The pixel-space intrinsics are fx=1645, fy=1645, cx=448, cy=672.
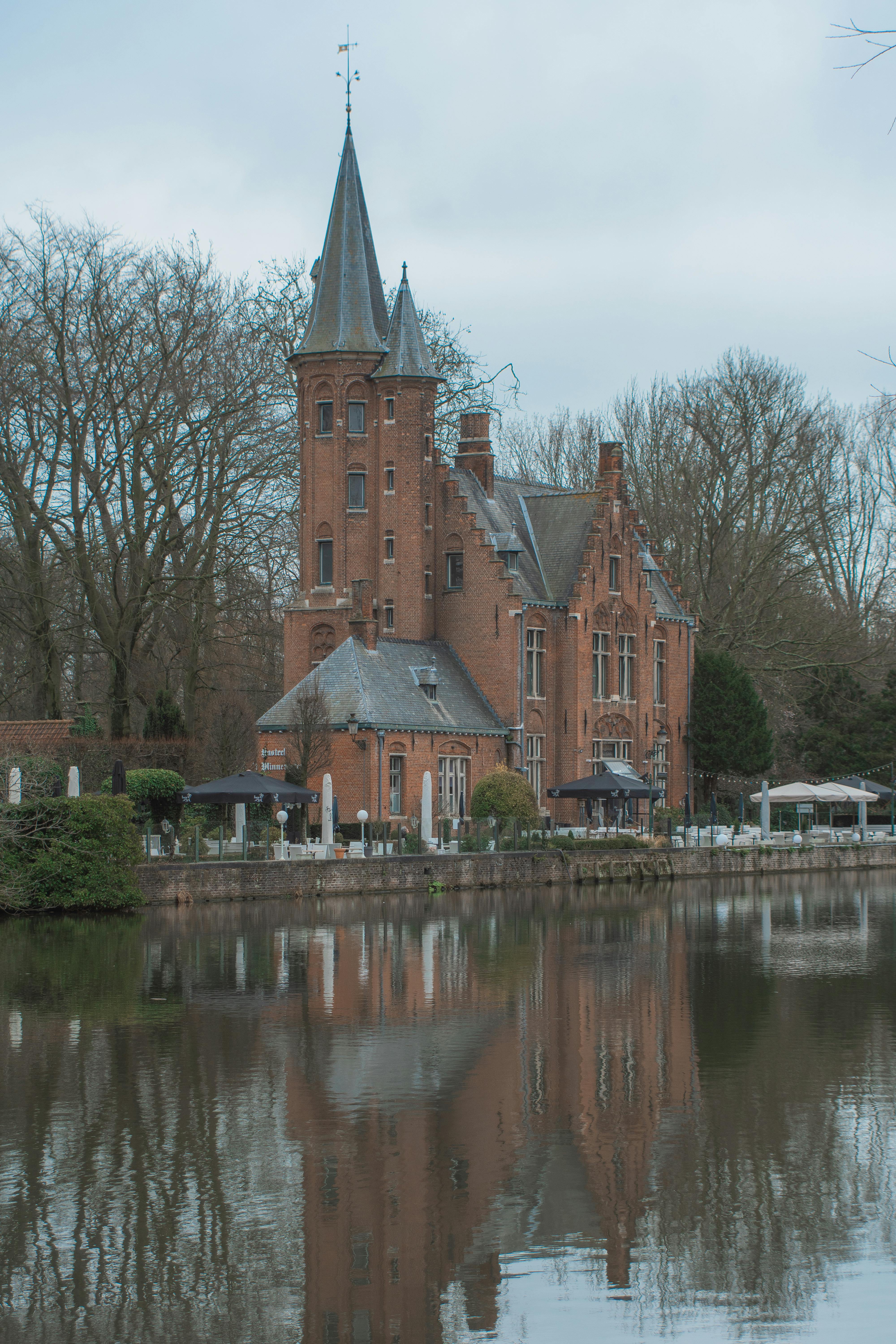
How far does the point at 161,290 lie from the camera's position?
142ft

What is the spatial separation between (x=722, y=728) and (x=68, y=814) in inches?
1152

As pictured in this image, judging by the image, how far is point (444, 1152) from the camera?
12.3 m

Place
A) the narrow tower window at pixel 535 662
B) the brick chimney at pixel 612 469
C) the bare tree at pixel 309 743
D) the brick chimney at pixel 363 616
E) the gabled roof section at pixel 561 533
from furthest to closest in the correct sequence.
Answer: the brick chimney at pixel 612 469 → the gabled roof section at pixel 561 533 → the narrow tower window at pixel 535 662 → the brick chimney at pixel 363 616 → the bare tree at pixel 309 743

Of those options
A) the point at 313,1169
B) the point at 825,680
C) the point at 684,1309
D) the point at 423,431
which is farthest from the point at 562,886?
the point at 684,1309

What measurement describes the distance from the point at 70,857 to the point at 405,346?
923 inches

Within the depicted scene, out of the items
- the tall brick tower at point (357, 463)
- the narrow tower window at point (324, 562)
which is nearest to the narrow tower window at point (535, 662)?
the tall brick tower at point (357, 463)

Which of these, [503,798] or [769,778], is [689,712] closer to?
[769,778]

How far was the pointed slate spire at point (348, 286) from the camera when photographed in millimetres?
48531

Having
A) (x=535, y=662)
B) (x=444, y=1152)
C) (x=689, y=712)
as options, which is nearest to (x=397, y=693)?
(x=535, y=662)

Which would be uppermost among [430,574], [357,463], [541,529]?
[357,463]

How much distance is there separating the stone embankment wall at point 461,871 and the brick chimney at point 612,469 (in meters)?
12.8

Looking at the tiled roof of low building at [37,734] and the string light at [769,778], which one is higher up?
the tiled roof of low building at [37,734]

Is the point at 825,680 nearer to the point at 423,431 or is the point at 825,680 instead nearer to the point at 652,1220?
the point at 423,431

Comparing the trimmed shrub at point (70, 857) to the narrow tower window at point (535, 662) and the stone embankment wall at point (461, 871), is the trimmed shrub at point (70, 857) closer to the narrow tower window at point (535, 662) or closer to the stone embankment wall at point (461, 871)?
the stone embankment wall at point (461, 871)
